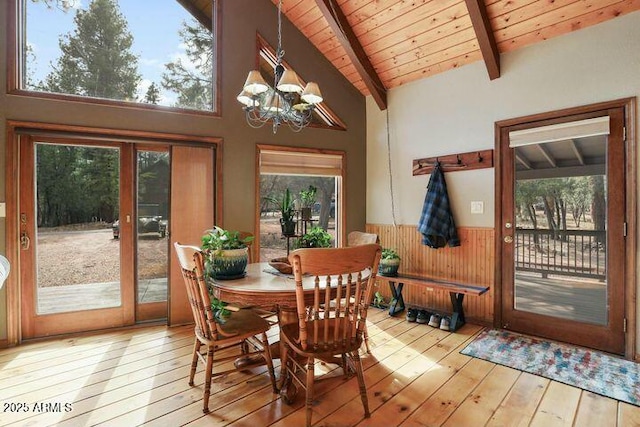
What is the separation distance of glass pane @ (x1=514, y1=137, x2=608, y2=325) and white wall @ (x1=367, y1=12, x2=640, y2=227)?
0.35 meters

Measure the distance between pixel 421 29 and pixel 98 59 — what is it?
3.29 meters

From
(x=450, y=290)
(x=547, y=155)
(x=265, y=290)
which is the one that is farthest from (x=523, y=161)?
(x=265, y=290)

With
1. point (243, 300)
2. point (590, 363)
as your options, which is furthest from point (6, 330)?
point (590, 363)

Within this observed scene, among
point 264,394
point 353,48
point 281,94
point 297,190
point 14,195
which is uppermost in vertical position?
point 353,48

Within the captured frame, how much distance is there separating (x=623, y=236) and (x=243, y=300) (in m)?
3.14

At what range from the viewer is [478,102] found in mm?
3520

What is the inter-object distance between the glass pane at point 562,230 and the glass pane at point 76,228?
162 inches

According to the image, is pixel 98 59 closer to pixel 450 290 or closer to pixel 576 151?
pixel 450 290

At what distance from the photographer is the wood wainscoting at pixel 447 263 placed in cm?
346

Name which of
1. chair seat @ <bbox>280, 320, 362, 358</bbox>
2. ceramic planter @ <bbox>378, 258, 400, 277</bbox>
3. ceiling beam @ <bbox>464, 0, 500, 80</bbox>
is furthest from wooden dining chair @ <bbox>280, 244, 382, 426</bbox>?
ceiling beam @ <bbox>464, 0, 500, 80</bbox>

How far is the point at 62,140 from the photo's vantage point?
10.0 feet

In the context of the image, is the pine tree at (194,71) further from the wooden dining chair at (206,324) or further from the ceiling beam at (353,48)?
the wooden dining chair at (206,324)

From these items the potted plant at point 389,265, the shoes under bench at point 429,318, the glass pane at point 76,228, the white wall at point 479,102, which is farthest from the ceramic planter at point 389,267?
the glass pane at point 76,228

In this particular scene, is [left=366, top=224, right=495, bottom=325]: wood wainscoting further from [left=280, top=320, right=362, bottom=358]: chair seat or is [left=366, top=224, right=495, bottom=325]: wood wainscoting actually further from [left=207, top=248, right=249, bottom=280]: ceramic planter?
[left=207, top=248, right=249, bottom=280]: ceramic planter
